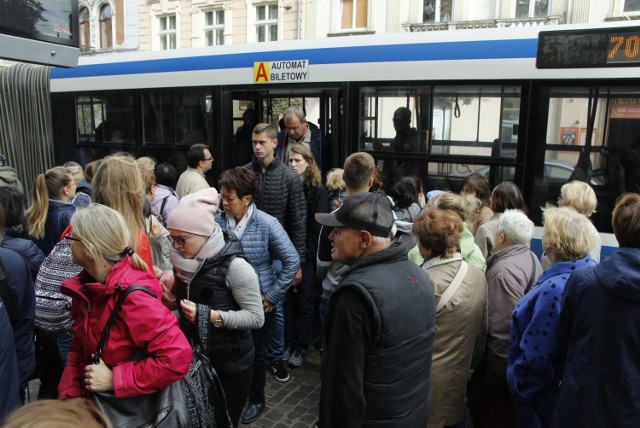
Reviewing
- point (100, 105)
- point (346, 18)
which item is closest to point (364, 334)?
point (100, 105)

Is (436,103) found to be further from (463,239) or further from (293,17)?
(293,17)

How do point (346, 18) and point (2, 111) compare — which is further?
point (346, 18)

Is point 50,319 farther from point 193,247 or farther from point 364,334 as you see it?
point 364,334

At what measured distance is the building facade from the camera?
57.5ft

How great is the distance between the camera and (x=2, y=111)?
858cm

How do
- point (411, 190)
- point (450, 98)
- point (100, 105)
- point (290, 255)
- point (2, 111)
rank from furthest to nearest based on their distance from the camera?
point (2, 111) → point (100, 105) → point (450, 98) → point (411, 190) → point (290, 255)

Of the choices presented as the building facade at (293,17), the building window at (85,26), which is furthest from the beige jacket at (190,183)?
the building window at (85,26)

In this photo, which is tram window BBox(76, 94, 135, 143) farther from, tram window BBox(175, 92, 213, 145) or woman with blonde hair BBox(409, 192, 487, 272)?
woman with blonde hair BBox(409, 192, 487, 272)

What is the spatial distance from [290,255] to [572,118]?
298 cm

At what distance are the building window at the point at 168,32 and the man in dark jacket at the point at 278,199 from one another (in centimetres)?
2258

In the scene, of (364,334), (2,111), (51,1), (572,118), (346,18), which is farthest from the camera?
(346,18)

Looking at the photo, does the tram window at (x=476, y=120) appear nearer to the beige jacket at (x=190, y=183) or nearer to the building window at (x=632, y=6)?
the beige jacket at (x=190, y=183)

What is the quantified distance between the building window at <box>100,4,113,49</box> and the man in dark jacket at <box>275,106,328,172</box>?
947 inches

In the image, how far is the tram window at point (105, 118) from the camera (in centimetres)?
734
